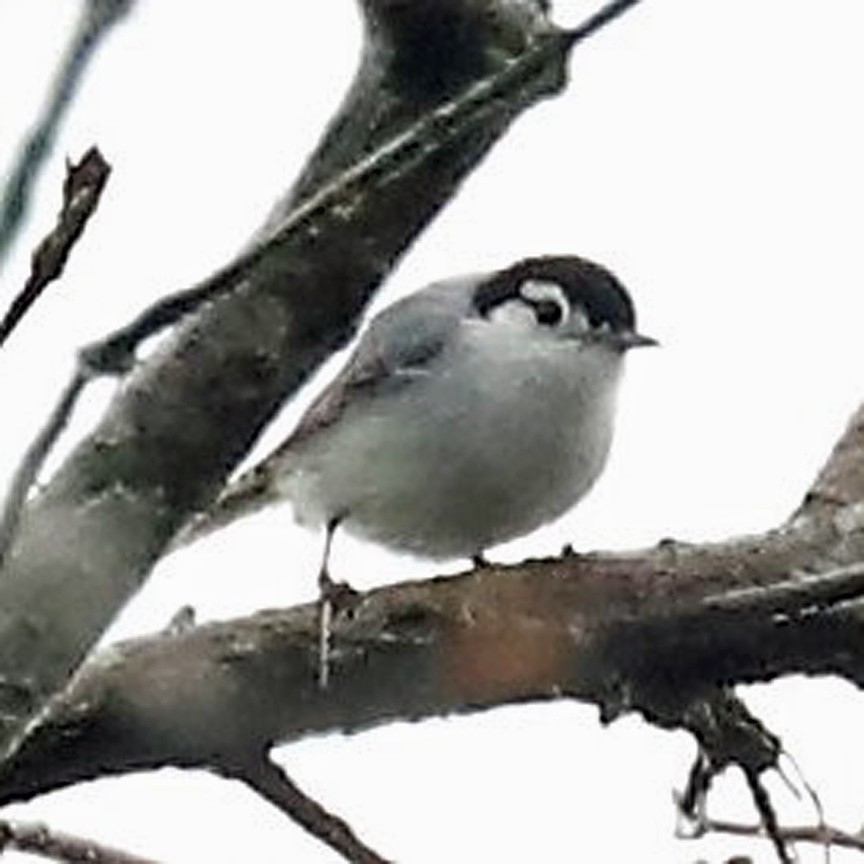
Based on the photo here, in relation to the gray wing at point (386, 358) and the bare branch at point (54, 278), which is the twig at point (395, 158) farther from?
the gray wing at point (386, 358)

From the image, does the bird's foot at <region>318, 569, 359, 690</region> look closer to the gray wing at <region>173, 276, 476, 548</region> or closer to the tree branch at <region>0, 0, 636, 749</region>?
the tree branch at <region>0, 0, 636, 749</region>

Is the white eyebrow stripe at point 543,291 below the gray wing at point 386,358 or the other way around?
the other way around

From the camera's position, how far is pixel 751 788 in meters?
2.62

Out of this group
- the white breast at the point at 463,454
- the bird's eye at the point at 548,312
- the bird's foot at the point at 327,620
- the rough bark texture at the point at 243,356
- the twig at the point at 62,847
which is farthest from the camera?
the bird's eye at the point at 548,312

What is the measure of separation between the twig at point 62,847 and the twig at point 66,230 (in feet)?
3.05

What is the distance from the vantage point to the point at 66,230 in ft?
4.41

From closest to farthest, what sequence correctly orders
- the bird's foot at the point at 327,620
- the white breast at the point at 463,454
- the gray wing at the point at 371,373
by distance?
the bird's foot at the point at 327,620 → the white breast at the point at 463,454 → the gray wing at the point at 371,373

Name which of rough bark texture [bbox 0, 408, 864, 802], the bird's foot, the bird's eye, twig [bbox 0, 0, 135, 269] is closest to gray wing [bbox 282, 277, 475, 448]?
the bird's eye

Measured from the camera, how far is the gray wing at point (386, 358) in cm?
449

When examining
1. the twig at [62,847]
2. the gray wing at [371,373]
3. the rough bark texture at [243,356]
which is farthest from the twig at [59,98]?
the gray wing at [371,373]

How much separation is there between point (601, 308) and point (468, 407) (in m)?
0.46

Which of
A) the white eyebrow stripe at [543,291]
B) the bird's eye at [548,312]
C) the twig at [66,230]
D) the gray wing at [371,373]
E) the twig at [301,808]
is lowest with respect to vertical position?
the twig at [66,230]

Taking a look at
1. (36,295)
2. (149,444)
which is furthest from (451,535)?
(36,295)

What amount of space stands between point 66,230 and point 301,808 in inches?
46.4
